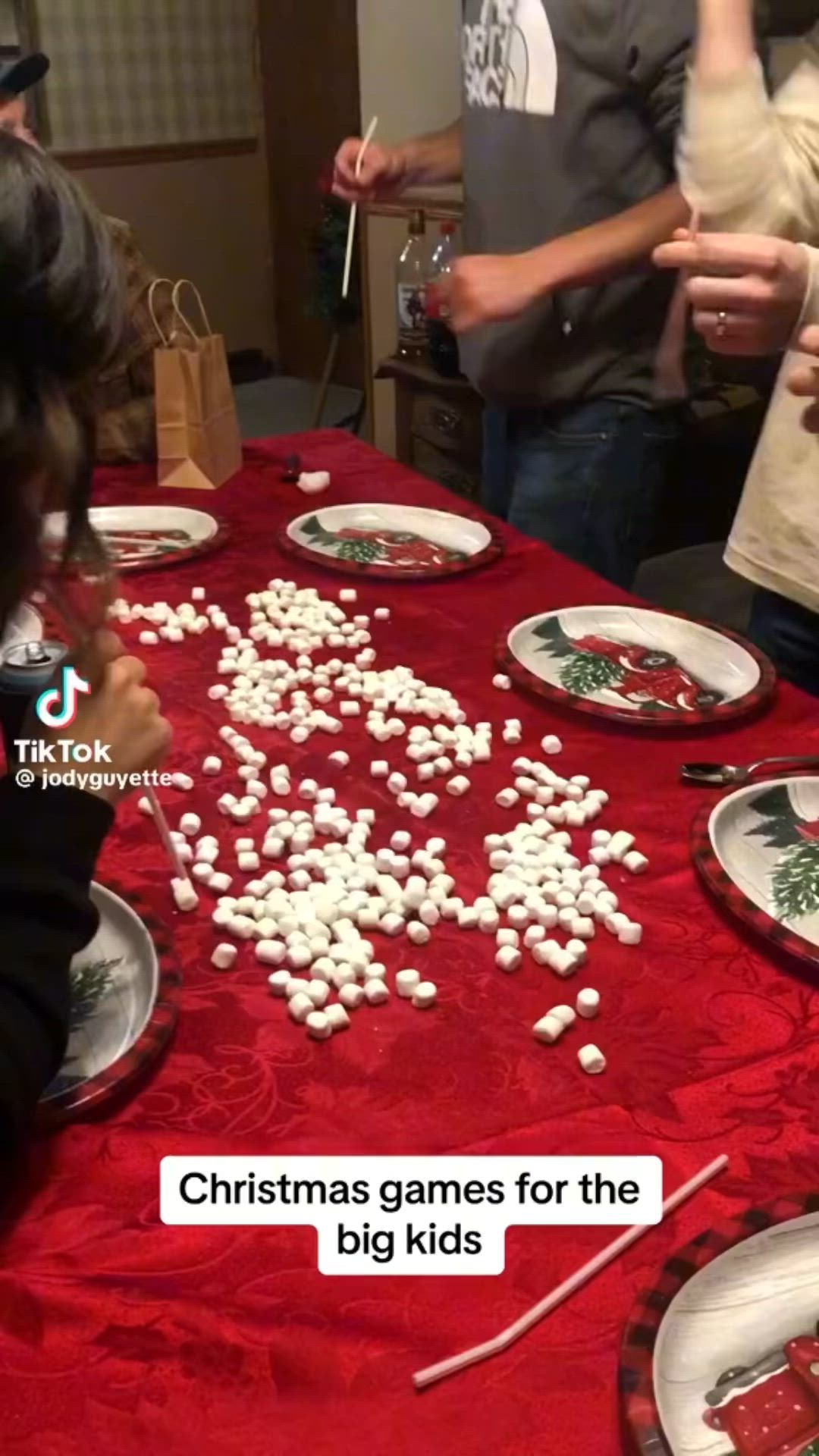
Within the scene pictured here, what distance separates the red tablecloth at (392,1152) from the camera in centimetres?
57

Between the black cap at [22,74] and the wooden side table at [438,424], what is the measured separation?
1806mm

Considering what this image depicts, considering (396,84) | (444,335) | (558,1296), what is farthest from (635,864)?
(396,84)

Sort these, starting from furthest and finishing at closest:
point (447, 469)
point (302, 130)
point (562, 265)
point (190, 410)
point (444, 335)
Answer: point (302, 130) < point (447, 469) < point (444, 335) < point (190, 410) < point (562, 265)

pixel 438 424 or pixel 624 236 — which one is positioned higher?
pixel 624 236

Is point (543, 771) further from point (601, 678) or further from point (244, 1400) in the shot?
point (244, 1400)

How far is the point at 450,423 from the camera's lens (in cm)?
346

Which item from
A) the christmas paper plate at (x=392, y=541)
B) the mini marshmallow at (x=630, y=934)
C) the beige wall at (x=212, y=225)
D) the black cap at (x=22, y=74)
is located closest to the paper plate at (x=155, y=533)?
the christmas paper plate at (x=392, y=541)

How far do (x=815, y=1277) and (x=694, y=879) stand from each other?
1.14ft

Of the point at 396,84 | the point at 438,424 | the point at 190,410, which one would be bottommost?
the point at 438,424

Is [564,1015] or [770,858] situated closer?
[564,1015]

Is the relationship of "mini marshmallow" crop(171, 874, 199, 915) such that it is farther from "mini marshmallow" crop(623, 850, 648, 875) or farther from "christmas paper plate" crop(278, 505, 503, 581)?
"christmas paper plate" crop(278, 505, 503, 581)

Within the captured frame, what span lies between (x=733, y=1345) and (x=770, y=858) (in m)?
0.42

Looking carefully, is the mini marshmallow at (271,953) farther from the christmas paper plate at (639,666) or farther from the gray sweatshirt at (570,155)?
the gray sweatshirt at (570,155)

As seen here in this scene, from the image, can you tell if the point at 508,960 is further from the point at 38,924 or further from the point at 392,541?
the point at 392,541
